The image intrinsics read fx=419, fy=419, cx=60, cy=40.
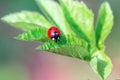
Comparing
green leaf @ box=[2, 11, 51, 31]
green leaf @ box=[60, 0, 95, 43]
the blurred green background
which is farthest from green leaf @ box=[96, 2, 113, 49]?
the blurred green background

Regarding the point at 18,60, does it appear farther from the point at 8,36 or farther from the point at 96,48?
the point at 96,48

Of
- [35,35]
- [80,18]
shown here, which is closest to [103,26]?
[80,18]

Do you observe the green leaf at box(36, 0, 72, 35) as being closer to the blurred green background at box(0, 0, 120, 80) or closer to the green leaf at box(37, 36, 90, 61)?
the green leaf at box(37, 36, 90, 61)

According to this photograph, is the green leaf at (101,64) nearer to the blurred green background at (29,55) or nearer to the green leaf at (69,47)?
the green leaf at (69,47)

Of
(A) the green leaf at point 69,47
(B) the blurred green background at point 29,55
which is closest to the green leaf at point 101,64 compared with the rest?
(A) the green leaf at point 69,47

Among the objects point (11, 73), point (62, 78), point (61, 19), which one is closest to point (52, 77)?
point (62, 78)

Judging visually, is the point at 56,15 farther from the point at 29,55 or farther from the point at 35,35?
the point at 29,55

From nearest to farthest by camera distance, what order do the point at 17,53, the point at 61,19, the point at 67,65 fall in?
the point at 61,19 < the point at 67,65 < the point at 17,53
